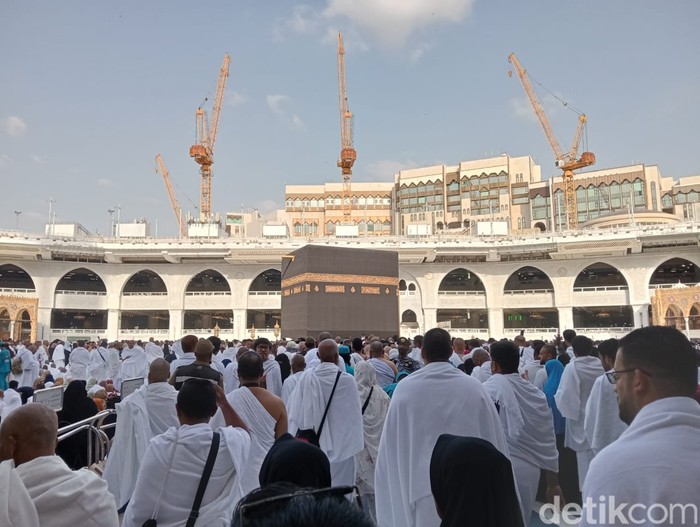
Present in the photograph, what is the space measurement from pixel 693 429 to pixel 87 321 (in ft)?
155

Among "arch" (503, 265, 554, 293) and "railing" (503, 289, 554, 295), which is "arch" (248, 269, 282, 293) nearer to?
"railing" (503, 289, 554, 295)

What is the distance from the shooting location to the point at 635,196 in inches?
2421

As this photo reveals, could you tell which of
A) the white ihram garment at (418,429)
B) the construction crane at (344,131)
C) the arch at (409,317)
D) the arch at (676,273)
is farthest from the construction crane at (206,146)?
the white ihram garment at (418,429)

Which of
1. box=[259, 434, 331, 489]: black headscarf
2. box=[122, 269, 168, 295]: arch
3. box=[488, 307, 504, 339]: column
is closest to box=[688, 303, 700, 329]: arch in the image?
box=[488, 307, 504, 339]: column

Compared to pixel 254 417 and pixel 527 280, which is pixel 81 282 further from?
pixel 254 417

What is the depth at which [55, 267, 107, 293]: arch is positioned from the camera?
134 feet

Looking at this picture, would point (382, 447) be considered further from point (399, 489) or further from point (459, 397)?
point (459, 397)

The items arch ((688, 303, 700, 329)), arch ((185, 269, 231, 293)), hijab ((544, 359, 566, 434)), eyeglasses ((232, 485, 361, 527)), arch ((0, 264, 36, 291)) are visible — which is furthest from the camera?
arch ((185, 269, 231, 293))

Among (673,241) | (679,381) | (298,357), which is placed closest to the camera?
(679,381)

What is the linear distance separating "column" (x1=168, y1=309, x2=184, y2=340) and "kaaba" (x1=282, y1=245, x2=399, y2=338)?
50.6 ft

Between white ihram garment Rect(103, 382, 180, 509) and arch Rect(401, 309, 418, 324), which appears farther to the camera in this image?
arch Rect(401, 309, 418, 324)

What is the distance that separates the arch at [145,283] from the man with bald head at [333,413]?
40.5m

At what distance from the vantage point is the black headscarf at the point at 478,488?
1.50 m

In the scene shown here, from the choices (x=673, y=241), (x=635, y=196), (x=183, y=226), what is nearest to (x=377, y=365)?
(x=673, y=241)
